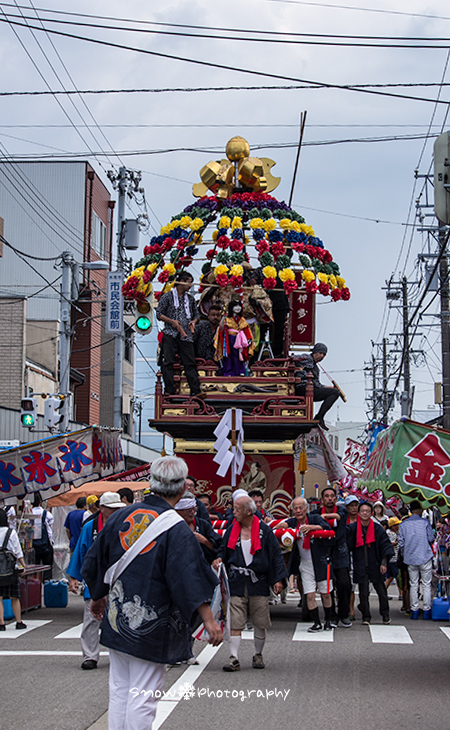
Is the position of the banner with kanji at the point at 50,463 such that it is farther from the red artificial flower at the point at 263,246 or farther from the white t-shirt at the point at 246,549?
the white t-shirt at the point at 246,549

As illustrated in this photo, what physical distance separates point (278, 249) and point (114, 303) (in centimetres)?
1093

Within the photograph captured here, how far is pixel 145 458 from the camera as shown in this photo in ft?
140

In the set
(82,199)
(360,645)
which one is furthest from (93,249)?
(360,645)

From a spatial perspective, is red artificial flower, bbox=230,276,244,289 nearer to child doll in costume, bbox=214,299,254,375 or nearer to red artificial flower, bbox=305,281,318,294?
child doll in costume, bbox=214,299,254,375

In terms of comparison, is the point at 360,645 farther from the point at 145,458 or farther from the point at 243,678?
the point at 145,458

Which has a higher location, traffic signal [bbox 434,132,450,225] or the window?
the window

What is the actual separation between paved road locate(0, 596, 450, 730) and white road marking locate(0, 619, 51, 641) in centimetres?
5

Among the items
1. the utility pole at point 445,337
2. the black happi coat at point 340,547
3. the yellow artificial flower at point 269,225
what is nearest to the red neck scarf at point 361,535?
the black happi coat at point 340,547

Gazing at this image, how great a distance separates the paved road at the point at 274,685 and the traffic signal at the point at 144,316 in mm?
7099

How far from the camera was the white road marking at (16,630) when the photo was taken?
36.0 ft

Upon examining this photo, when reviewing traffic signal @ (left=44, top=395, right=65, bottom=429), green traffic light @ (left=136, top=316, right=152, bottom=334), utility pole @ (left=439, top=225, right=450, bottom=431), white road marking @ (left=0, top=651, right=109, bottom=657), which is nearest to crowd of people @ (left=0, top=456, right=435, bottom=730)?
white road marking @ (left=0, top=651, right=109, bottom=657)

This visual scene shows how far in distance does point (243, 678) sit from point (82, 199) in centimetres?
3011

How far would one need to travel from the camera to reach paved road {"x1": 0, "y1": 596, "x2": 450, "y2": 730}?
22.1 feet

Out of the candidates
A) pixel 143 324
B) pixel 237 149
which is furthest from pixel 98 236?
pixel 143 324
